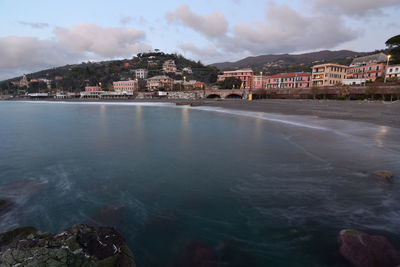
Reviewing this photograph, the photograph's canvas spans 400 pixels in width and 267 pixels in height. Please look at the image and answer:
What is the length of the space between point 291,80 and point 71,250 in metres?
83.1

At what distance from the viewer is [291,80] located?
3012 inches

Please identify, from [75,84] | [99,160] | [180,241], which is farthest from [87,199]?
[75,84]

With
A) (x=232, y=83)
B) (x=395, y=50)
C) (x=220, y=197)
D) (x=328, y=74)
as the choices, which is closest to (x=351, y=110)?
(x=220, y=197)

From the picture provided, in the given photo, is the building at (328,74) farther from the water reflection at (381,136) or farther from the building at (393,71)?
the water reflection at (381,136)

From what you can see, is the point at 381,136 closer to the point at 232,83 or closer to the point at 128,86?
the point at 232,83

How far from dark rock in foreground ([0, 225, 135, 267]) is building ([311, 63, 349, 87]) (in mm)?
73075

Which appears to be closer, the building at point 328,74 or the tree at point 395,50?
the tree at point 395,50

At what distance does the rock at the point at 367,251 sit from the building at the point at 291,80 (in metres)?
74.3

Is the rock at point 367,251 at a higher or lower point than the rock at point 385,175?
lower

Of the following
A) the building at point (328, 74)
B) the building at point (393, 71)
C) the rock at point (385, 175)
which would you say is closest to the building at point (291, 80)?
the building at point (328, 74)

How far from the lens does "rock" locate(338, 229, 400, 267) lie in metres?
3.93

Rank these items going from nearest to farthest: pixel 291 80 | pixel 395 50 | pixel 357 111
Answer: pixel 357 111
pixel 395 50
pixel 291 80

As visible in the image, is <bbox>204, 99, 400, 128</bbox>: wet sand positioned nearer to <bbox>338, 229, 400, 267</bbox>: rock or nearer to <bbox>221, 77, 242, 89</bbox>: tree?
<bbox>338, 229, 400, 267</bbox>: rock

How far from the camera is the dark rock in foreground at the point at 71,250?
9.05 ft
